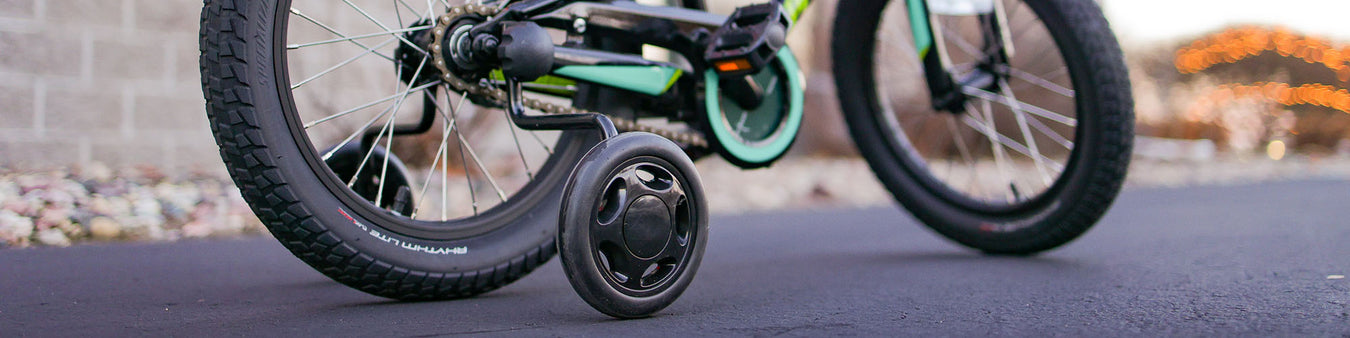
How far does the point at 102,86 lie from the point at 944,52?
299cm

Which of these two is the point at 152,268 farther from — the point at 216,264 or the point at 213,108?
the point at 213,108

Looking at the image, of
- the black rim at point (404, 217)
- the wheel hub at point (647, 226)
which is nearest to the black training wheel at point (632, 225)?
the wheel hub at point (647, 226)

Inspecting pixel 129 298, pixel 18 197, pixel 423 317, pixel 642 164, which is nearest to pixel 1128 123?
pixel 642 164

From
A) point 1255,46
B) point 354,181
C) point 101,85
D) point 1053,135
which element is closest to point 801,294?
point 354,181

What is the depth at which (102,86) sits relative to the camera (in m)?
3.55

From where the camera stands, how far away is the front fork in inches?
94.8

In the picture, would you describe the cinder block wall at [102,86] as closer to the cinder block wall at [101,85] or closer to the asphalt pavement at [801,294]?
the cinder block wall at [101,85]

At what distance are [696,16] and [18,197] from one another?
190 cm

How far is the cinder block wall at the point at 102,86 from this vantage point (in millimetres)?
3326

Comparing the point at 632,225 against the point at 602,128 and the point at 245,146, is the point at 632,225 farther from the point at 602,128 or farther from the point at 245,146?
the point at 245,146

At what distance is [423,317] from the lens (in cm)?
145

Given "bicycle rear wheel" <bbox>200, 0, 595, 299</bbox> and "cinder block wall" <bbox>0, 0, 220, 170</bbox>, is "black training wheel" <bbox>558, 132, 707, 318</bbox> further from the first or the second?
"cinder block wall" <bbox>0, 0, 220, 170</bbox>

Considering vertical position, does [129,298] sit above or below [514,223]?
below

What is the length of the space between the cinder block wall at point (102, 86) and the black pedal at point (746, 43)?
8.03ft
